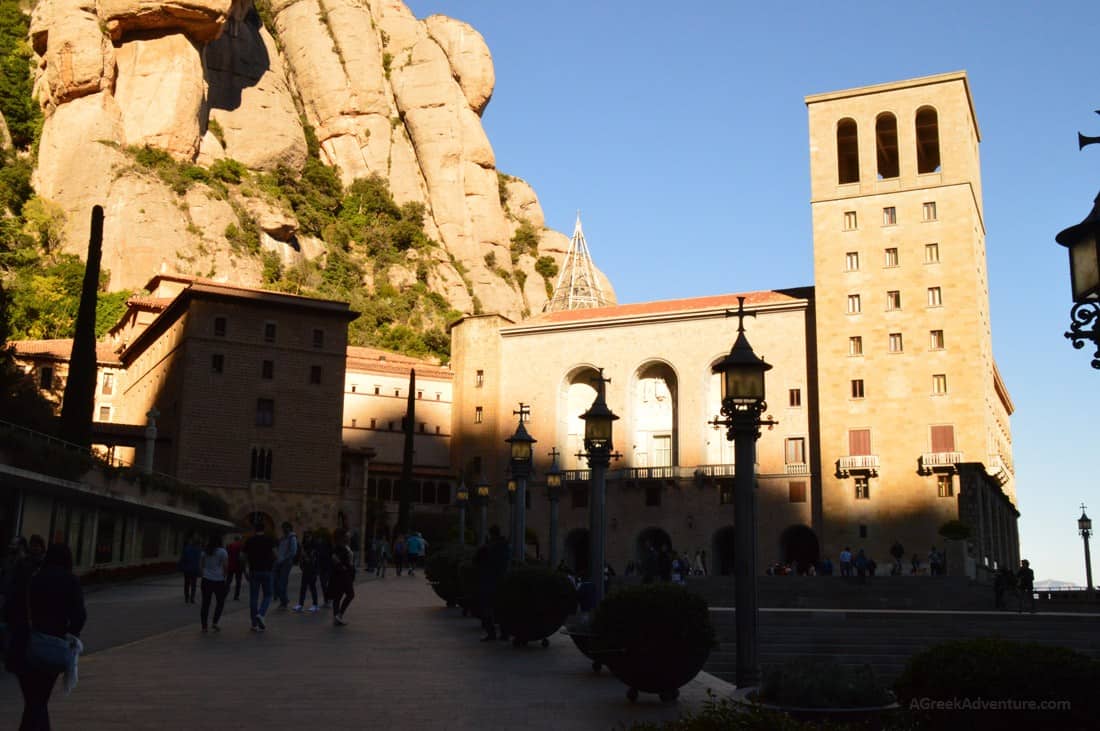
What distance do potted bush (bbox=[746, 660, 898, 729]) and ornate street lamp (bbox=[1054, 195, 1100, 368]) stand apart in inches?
94.1

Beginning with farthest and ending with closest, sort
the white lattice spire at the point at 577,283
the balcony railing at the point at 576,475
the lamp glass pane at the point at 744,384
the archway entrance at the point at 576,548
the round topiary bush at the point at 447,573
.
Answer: the white lattice spire at the point at 577,283 < the archway entrance at the point at 576,548 < the balcony railing at the point at 576,475 < the round topiary bush at the point at 447,573 < the lamp glass pane at the point at 744,384

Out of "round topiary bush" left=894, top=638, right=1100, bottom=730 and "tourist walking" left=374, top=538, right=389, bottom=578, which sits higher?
"tourist walking" left=374, top=538, right=389, bottom=578

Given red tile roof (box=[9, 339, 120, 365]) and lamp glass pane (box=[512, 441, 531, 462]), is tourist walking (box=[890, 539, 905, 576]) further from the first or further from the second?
red tile roof (box=[9, 339, 120, 365])

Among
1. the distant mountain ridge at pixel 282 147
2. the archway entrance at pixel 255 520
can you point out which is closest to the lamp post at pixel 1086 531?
the archway entrance at pixel 255 520

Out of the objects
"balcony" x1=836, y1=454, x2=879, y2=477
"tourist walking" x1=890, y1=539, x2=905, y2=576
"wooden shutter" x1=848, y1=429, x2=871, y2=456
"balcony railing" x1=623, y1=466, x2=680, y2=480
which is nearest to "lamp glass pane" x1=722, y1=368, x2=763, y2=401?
"tourist walking" x1=890, y1=539, x2=905, y2=576

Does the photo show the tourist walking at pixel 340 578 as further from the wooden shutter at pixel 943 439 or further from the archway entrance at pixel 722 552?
the archway entrance at pixel 722 552

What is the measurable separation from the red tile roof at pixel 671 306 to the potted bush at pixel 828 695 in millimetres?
51000

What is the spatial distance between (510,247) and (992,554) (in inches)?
2734

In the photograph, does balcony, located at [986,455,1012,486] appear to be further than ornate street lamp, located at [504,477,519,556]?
Yes

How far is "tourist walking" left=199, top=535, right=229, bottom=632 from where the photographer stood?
16.4 meters

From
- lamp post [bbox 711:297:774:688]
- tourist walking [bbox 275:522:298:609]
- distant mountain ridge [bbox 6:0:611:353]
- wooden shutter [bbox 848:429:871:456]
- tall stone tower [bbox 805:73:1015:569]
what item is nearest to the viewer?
lamp post [bbox 711:297:774:688]

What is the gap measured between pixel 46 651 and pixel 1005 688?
618cm

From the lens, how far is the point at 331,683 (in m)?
10.9

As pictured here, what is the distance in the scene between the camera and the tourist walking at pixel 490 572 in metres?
15.7
